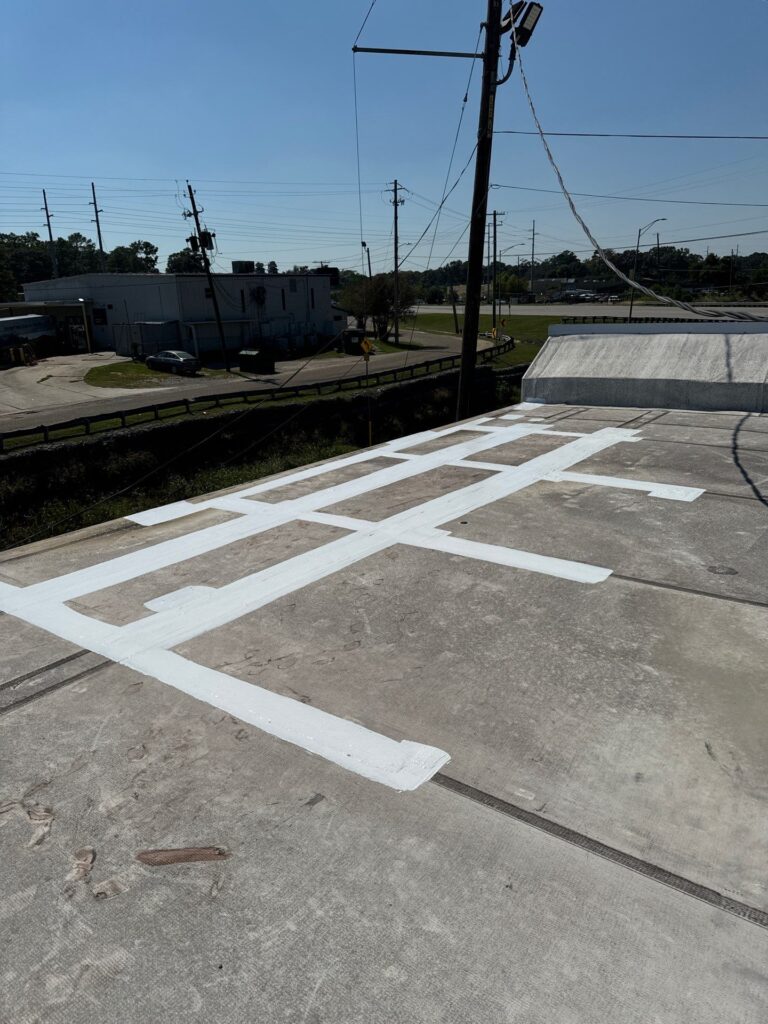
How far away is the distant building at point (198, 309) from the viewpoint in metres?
41.7

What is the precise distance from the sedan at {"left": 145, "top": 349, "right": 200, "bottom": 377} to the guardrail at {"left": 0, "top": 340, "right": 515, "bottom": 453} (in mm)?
10238

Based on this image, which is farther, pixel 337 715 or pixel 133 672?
pixel 133 672

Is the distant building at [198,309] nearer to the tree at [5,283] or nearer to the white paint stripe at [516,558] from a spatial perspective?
the tree at [5,283]

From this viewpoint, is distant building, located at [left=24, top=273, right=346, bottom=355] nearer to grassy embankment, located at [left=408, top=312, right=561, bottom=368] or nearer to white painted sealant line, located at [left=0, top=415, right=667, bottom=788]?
grassy embankment, located at [left=408, top=312, right=561, bottom=368]

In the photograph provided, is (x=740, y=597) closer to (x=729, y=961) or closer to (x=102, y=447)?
(x=729, y=961)

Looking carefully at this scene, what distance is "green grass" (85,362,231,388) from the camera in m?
33.7

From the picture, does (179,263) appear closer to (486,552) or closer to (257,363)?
(257,363)

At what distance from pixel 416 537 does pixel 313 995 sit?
578 cm

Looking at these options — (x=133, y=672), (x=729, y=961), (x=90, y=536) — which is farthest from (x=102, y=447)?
(x=729, y=961)

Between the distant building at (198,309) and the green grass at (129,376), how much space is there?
127 inches

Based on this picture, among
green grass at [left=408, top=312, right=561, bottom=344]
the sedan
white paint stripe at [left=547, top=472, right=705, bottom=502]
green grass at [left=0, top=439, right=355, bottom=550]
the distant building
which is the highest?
the distant building

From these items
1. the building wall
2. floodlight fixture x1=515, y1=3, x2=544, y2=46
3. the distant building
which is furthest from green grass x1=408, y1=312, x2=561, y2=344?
floodlight fixture x1=515, y1=3, x2=544, y2=46

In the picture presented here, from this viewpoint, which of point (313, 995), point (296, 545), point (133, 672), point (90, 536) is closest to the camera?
point (313, 995)

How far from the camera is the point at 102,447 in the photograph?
63.4 feet
